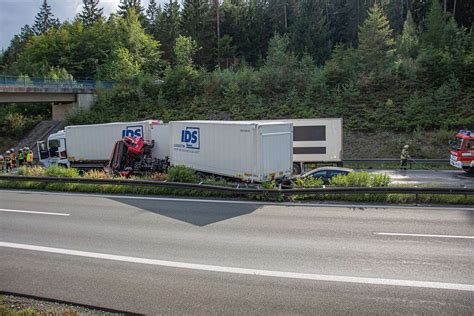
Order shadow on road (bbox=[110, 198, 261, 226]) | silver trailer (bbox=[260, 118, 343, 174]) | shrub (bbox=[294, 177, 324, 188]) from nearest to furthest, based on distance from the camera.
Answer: shadow on road (bbox=[110, 198, 261, 226]) → shrub (bbox=[294, 177, 324, 188]) → silver trailer (bbox=[260, 118, 343, 174])

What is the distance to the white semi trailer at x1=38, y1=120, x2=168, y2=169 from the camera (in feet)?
80.3

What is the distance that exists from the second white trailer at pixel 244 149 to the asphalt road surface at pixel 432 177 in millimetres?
6037

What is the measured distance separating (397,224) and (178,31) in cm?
7122

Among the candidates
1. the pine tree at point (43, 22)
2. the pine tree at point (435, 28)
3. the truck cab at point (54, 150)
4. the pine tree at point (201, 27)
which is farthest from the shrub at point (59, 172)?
the pine tree at point (43, 22)

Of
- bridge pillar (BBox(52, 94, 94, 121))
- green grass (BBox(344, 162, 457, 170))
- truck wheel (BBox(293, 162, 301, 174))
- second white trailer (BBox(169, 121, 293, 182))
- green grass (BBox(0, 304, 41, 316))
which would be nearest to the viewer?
green grass (BBox(0, 304, 41, 316))

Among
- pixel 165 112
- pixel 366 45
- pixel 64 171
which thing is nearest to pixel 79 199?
pixel 64 171

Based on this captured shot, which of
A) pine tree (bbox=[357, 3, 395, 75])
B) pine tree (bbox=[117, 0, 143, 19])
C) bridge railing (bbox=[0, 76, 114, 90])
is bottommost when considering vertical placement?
bridge railing (bbox=[0, 76, 114, 90])

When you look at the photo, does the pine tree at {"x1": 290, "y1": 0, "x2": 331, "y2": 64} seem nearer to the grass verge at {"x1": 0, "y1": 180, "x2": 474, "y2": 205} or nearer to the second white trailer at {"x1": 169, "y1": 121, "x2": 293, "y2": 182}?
the second white trailer at {"x1": 169, "y1": 121, "x2": 293, "y2": 182}

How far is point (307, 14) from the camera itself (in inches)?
2741

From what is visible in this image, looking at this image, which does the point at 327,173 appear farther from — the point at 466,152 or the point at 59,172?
the point at 59,172

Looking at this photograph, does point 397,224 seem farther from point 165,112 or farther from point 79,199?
point 165,112

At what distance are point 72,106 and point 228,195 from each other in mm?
42490

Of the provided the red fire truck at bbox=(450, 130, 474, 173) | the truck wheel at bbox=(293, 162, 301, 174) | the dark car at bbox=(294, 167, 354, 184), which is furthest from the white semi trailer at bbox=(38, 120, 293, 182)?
the red fire truck at bbox=(450, 130, 474, 173)

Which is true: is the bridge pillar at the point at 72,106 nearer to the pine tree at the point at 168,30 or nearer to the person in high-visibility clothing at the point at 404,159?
the pine tree at the point at 168,30
